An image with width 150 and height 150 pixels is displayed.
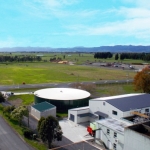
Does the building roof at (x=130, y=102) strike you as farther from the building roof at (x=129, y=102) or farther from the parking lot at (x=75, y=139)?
the parking lot at (x=75, y=139)

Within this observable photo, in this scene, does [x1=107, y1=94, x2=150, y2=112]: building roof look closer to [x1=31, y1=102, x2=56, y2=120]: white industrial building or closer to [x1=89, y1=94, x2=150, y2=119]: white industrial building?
[x1=89, y1=94, x2=150, y2=119]: white industrial building

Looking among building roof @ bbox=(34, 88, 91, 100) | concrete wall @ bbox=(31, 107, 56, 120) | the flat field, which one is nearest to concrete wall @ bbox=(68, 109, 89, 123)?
concrete wall @ bbox=(31, 107, 56, 120)

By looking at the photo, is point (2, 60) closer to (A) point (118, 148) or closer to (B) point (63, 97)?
(B) point (63, 97)

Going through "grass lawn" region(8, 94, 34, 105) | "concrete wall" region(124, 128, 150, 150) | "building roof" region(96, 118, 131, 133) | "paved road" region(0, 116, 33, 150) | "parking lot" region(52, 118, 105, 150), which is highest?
"concrete wall" region(124, 128, 150, 150)

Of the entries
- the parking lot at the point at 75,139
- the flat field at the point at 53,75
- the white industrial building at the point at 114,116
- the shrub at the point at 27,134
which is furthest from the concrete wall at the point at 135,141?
the flat field at the point at 53,75

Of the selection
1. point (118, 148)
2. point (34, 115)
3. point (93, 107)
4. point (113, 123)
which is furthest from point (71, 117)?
point (118, 148)
